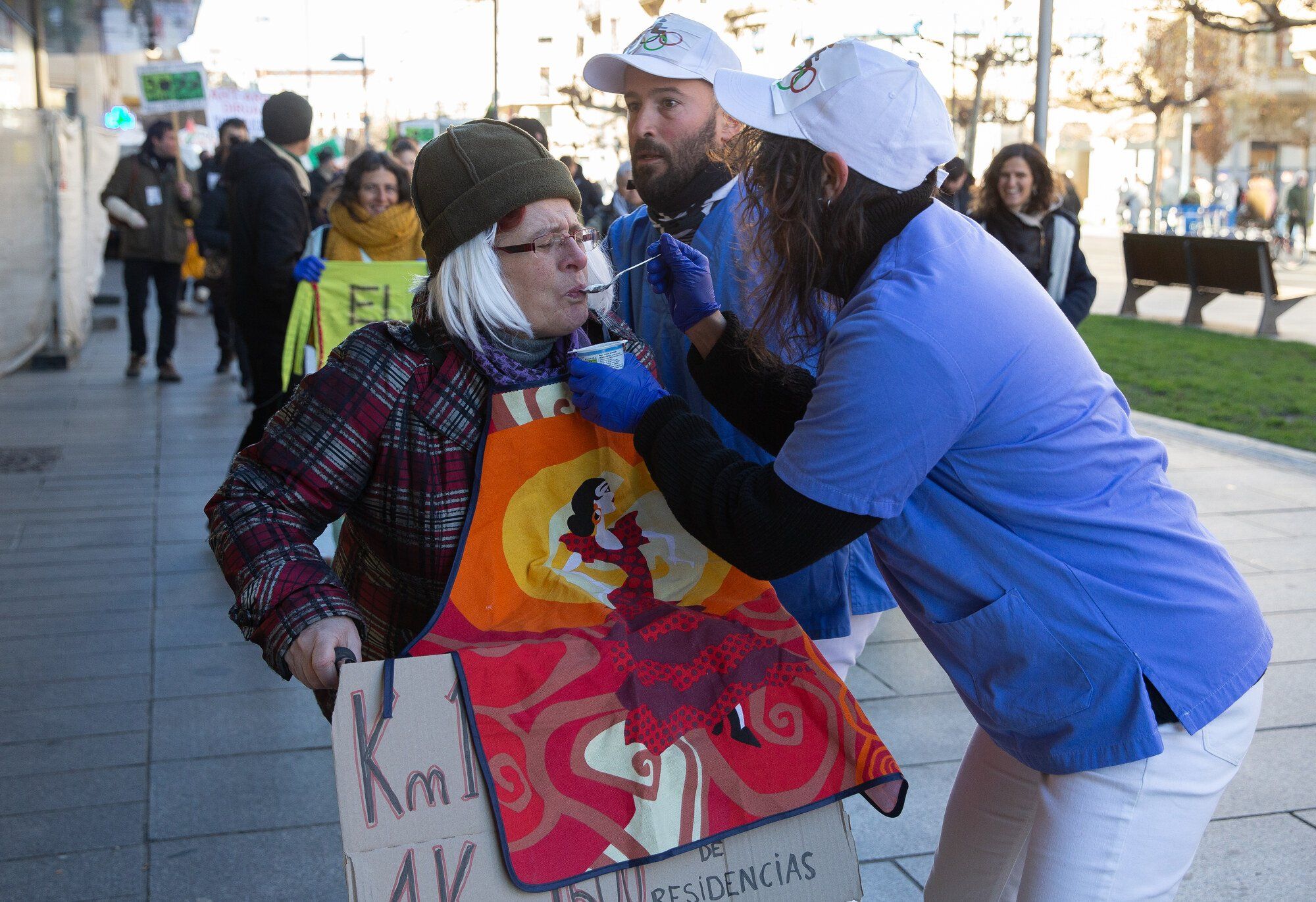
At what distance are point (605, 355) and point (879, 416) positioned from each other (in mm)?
576

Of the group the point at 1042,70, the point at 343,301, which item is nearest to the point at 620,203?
the point at 1042,70

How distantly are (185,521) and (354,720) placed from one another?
211 inches

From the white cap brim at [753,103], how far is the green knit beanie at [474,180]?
1.26ft

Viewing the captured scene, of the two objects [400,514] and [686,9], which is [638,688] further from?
[686,9]

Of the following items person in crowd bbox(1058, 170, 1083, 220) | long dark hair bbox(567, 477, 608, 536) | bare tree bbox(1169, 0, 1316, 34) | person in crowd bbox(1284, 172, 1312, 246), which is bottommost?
person in crowd bbox(1284, 172, 1312, 246)

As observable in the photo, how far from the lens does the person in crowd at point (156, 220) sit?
10516 mm

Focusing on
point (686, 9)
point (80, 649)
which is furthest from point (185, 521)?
Result: point (686, 9)

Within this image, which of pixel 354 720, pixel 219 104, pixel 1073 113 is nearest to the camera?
pixel 354 720

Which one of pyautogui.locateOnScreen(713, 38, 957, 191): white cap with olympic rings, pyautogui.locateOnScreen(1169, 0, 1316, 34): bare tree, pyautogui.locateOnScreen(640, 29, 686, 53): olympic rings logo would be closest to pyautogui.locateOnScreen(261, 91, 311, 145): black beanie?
pyautogui.locateOnScreen(640, 29, 686, 53): olympic rings logo

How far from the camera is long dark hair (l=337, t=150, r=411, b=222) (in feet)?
19.1

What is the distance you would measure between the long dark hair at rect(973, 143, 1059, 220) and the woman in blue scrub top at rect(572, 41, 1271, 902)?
5719 mm

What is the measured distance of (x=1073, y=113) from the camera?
5088cm

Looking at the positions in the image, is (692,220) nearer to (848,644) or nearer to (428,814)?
(848,644)

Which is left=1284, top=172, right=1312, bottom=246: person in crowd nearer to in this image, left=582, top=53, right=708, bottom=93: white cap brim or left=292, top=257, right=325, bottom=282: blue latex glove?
left=292, top=257, right=325, bottom=282: blue latex glove
